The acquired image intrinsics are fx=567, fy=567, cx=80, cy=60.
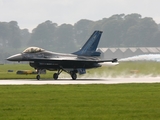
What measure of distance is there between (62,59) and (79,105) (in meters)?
21.3

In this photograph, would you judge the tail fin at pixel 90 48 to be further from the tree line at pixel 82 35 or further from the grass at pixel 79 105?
the tree line at pixel 82 35

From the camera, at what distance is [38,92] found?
26969 millimetres

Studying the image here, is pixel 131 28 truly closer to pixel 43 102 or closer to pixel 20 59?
pixel 20 59

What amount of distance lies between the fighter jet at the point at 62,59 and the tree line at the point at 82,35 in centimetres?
11456

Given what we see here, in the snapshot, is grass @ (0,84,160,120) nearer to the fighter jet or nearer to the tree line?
the fighter jet

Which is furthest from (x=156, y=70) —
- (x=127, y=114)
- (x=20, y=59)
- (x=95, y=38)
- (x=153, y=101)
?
(x=127, y=114)

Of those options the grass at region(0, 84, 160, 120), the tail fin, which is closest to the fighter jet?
the tail fin

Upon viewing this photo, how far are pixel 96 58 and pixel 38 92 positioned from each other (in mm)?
18341

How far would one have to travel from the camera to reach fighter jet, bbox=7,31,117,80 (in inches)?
1628

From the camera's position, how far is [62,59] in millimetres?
42406

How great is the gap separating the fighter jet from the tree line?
11456cm

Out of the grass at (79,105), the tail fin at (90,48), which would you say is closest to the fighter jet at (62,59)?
the tail fin at (90,48)

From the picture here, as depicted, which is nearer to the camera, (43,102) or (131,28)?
(43,102)

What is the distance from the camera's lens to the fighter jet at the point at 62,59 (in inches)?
1628
